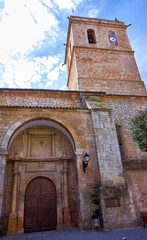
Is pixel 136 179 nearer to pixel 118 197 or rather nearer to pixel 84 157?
pixel 118 197

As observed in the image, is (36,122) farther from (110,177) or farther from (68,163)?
(110,177)

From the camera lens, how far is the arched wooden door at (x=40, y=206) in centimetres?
736

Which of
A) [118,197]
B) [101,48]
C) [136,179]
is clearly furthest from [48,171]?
[101,48]

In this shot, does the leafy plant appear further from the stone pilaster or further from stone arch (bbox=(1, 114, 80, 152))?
stone arch (bbox=(1, 114, 80, 152))

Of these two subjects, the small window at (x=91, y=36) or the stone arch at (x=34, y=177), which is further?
the small window at (x=91, y=36)

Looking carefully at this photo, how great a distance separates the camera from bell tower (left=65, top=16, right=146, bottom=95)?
11625 millimetres

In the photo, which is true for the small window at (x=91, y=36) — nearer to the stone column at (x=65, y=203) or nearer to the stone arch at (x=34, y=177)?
the stone column at (x=65, y=203)

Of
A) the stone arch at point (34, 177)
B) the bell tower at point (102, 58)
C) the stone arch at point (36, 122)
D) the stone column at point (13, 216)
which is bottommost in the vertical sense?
the stone column at point (13, 216)

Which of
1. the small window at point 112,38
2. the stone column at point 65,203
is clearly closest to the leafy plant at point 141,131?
the stone column at point 65,203

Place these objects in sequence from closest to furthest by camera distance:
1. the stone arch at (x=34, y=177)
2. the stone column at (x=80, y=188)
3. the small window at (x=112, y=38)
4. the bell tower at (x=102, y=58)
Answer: the stone column at (x=80, y=188)
the stone arch at (x=34, y=177)
the bell tower at (x=102, y=58)
the small window at (x=112, y=38)

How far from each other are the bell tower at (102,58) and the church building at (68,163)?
205 cm

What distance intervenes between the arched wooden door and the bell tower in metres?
6.10

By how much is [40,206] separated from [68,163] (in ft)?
7.45

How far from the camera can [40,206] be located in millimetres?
7672
